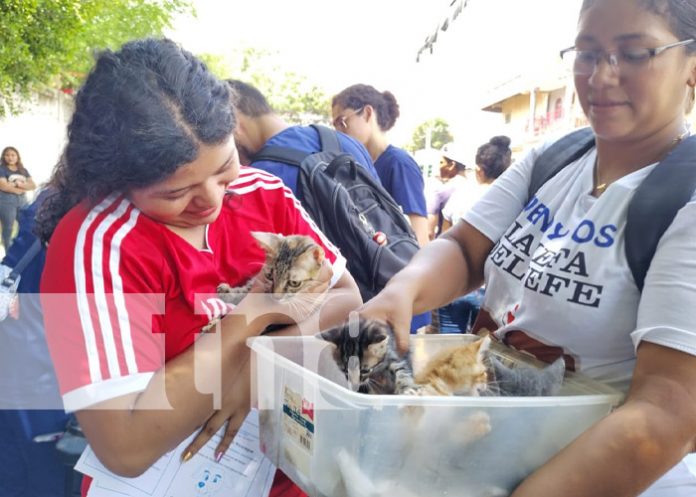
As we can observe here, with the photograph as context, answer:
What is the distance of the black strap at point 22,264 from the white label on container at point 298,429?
1.16 meters

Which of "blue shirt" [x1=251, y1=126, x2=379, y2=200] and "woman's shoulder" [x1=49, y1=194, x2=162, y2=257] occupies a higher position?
"blue shirt" [x1=251, y1=126, x2=379, y2=200]

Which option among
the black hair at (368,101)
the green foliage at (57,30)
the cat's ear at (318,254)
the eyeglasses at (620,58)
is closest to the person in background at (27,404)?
the cat's ear at (318,254)

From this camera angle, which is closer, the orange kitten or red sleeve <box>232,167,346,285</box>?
the orange kitten

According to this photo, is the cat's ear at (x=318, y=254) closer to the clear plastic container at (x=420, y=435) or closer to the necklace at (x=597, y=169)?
the clear plastic container at (x=420, y=435)

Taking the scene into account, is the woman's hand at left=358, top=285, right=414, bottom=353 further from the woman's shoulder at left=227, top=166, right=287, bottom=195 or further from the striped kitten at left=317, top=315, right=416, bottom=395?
the woman's shoulder at left=227, top=166, right=287, bottom=195

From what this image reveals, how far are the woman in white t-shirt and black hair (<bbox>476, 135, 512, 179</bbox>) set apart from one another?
3672mm

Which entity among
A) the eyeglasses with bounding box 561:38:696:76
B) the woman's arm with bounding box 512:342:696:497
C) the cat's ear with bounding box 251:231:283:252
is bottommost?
the woman's arm with bounding box 512:342:696:497

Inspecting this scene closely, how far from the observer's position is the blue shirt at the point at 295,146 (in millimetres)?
2387

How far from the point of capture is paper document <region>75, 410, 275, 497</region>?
4.06 feet

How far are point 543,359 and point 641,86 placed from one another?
614mm

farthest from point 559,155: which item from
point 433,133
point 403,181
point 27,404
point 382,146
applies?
point 433,133

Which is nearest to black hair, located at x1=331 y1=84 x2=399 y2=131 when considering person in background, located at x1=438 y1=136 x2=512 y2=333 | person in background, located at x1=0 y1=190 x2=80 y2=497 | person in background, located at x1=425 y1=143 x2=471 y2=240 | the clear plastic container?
person in background, located at x1=438 y1=136 x2=512 y2=333

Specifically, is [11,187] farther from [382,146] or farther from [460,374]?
[460,374]

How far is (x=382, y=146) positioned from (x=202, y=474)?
304cm
